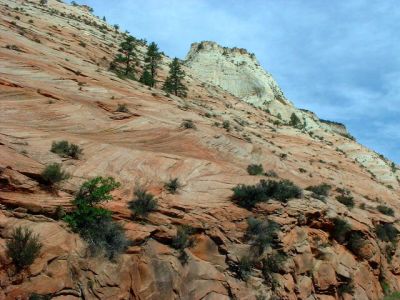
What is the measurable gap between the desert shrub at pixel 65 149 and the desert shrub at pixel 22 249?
5.68 m

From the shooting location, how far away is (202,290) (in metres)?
15.4

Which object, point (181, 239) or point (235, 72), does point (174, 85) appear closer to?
point (235, 72)

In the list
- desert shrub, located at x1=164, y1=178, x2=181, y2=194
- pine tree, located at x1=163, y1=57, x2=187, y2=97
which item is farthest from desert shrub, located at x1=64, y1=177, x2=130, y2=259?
pine tree, located at x1=163, y1=57, x2=187, y2=97

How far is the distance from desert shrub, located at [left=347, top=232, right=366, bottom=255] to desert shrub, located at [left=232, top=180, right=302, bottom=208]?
4.01 m

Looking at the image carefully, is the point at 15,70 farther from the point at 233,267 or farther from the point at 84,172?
the point at 233,267

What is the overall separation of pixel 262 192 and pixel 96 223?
8.23 meters

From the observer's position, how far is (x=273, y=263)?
17891 millimetres

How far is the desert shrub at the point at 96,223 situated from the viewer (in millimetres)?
14359

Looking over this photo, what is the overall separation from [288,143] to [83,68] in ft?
71.4

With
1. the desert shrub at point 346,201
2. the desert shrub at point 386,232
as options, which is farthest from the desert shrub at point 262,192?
the desert shrub at point 386,232

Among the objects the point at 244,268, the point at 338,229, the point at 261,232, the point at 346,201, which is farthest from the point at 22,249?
the point at 346,201

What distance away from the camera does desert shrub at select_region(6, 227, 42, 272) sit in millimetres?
12148

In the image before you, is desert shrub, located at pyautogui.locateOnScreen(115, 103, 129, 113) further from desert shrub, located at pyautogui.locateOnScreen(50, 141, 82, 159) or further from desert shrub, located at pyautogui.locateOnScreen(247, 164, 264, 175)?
desert shrub, located at pyautogui.locateOnScreen(50, 141, 82, 159)

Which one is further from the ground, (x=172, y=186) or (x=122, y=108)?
(x=122, y=108)
